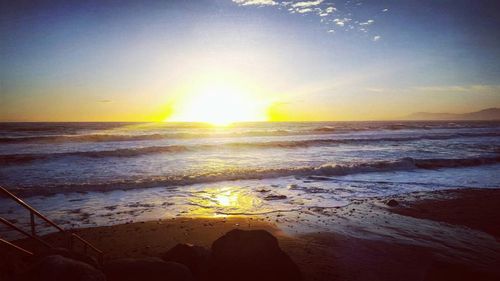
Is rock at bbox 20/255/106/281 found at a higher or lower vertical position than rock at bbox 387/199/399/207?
higher

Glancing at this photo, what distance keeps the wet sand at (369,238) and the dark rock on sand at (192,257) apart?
180 cm

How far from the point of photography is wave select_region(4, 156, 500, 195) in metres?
13.6

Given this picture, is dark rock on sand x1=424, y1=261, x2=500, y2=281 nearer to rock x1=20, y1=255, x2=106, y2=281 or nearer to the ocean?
the ocean

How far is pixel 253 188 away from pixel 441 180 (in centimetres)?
962

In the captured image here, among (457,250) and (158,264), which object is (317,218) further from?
(158,264)

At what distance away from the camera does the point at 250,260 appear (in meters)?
4.73

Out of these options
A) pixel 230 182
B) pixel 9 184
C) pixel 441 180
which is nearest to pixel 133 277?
pixel 230 182

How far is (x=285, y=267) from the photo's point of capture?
4.80 m

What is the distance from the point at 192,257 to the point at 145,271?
3.13 feet

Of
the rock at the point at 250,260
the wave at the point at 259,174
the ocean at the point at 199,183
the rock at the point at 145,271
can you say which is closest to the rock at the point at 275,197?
the ocean at the point at 199,183

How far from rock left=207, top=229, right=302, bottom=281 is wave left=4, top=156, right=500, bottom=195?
10.1 m

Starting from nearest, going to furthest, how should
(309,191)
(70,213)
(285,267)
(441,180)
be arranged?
(285,267)
(70,213)
(309,191)
(441,180)

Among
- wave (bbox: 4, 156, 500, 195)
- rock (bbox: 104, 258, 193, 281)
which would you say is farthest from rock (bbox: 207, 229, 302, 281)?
wave (bbox: 4, 156, 500, 195)

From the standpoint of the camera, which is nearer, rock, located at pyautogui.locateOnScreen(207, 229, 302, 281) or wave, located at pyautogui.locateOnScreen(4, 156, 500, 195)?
rock, located at pyautogui.locateOnScreen(207, 229, 302, 281)
